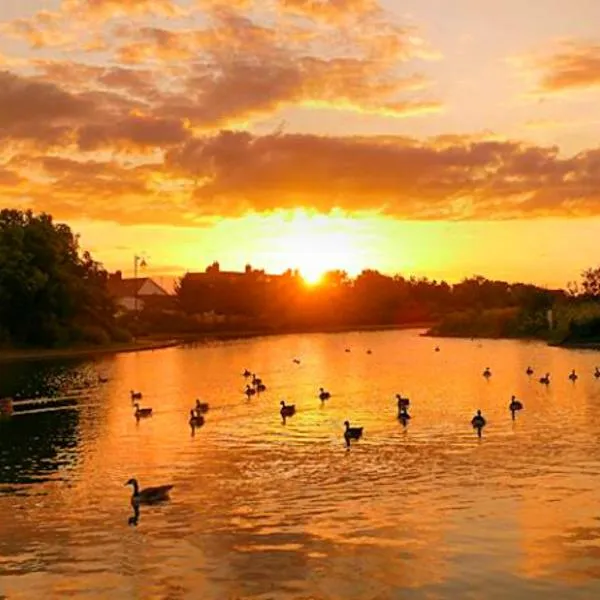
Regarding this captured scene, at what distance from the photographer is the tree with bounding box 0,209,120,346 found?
104250 mm

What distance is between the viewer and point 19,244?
345 ft

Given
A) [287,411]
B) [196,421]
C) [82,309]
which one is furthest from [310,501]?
[82,309]

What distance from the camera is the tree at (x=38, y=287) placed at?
104 metres

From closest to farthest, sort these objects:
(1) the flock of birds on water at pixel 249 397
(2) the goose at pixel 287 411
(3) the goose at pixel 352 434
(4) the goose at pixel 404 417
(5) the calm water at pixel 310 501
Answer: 1. (5) the calm water at pixel 310 501
2. (1) the flock of birds on water at pixel 249 397
3. (3) the goose at pixel 352 434
4. (4) the goose at pixel 404 417
5. (2) the goose at pixel 287 411

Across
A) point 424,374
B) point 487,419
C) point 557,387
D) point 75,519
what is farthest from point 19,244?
point 75,519

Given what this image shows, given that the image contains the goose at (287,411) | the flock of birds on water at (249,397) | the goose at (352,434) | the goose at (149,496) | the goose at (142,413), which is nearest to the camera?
the goose at (149,496)

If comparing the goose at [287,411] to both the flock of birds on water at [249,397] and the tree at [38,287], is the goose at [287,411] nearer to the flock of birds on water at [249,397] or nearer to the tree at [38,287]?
the flock of birds on water at [249,397]

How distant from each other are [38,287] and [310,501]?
8381 centimetres

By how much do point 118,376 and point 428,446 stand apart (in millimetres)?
44244

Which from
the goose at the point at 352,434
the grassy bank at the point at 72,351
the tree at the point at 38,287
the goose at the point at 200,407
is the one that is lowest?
the goose at the point at 352,434

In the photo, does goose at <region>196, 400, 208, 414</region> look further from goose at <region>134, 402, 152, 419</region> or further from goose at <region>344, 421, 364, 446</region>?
goose at <region>344, 421, 364, 446</region>

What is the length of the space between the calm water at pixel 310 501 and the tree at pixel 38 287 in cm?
5424

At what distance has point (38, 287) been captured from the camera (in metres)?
104

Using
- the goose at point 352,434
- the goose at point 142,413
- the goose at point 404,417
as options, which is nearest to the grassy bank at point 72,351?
the goose at point 142,413
